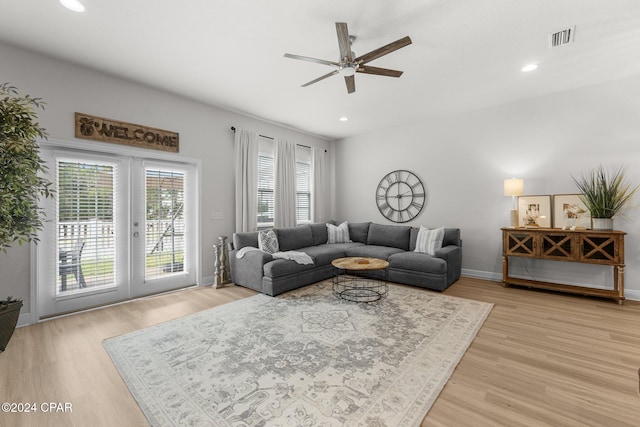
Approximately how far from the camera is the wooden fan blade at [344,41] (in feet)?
7.05

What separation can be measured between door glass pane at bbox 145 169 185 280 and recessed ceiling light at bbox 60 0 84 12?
1.96 metres

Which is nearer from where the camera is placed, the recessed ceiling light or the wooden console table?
the recessed ceiling light

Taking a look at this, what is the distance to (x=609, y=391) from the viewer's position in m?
1.86

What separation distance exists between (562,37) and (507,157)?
218 centimetres

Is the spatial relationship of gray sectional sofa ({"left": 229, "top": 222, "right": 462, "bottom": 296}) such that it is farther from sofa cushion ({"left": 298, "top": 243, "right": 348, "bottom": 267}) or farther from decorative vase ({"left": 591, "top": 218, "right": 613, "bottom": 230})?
decorative vase ({"left": 591, "top": 218, "right": 613, "bottom": 230})

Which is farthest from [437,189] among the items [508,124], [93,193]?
[93,193]

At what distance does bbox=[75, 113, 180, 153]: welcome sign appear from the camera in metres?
3.30

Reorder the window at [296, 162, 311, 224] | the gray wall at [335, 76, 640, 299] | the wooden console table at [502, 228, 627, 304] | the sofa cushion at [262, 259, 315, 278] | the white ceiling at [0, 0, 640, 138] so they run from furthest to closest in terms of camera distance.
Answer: the window at [296, 162, 311, 224] < the sofa cushion at [262, 259, 315, 278] < the gray wall at [335, 76, 640, 299] < the wooden console table at [502, 228, 627, 304] < the white ceiling at [0, 0, 640, 138]

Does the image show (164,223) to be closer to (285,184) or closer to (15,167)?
(15,167)

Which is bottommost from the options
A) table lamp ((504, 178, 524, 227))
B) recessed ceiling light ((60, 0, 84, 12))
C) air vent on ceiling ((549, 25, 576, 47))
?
table lamp ((504, 178, 524, 227))

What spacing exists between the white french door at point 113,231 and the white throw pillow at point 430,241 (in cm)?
377

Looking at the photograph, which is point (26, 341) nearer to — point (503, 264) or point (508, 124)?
point (503, 264)

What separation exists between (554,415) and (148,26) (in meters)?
4.37

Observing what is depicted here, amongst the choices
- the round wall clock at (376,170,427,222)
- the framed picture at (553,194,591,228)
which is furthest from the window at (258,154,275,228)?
the framed picture at (553,194,591,228)
